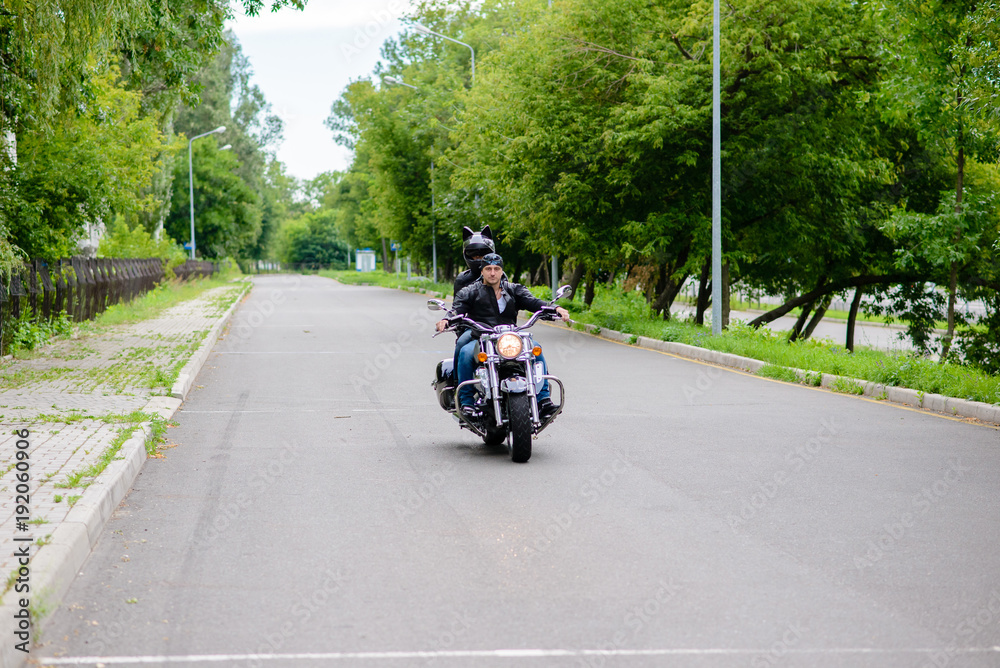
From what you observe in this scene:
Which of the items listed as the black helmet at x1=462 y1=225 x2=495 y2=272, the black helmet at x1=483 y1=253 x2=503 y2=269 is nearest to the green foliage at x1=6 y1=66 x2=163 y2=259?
the black helmet at x1=462 y1=225 x2=495 y2=272

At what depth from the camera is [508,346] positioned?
808cm

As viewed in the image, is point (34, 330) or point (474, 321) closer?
point (474, 321)

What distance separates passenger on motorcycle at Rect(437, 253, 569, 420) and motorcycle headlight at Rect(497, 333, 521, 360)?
0.39 m

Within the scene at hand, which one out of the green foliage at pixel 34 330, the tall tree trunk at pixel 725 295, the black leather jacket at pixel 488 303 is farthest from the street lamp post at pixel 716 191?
the green foliage at pixel 34 330

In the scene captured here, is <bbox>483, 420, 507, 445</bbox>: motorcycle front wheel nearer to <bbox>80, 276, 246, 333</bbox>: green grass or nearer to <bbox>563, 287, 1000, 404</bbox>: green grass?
<bbox>563, 287, 1000, 404</bbox>: green grass

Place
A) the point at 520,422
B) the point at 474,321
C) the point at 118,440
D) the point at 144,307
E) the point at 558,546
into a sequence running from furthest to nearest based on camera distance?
the point at 144,307 < the point at 474,321 < the point at 118,440 < the point at 520,422 < the point at 558,546

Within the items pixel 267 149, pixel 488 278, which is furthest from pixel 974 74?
pixel 267 149

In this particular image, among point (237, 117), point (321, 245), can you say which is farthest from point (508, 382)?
point (321, 245)

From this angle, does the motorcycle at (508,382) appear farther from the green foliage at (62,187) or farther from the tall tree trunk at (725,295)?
the tall tree trunk at (725,295)

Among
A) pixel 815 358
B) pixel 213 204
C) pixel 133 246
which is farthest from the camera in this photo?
pixel 213 204

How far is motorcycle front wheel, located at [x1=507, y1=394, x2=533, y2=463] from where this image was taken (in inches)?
314

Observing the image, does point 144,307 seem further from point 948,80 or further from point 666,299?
point 948,80

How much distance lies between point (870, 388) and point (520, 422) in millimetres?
6320

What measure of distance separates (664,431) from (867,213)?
58.8ft
